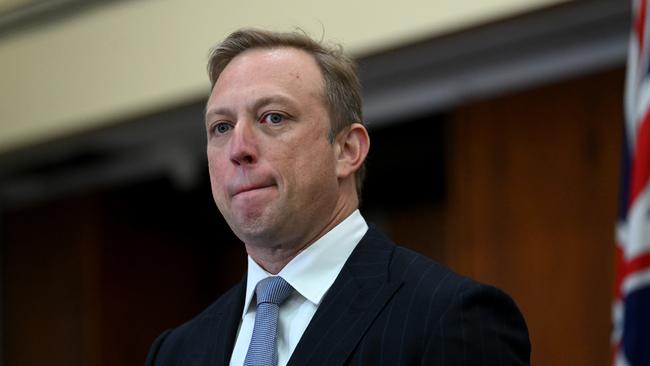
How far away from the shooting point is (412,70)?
17.5 feet

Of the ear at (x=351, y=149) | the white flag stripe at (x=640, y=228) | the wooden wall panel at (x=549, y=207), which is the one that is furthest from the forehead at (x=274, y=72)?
the wooden wall panel at (x=549, y=207)

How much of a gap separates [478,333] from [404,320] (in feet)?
0.44

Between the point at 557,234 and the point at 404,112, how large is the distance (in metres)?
1.19

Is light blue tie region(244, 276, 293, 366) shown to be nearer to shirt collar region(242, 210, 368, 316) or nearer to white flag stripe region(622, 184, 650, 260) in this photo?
shirt collar region(242, 210, 368, 316)

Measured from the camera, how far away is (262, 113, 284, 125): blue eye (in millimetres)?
2348

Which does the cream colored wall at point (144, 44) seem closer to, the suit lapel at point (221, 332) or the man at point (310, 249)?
the man at point (310, 249)

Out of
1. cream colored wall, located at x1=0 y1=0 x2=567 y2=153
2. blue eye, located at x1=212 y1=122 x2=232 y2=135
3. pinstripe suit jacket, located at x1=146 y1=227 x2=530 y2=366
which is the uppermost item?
blue eye, located at x1=212 y1=122 x2=232 y2=135

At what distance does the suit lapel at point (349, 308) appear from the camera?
86.6 inches

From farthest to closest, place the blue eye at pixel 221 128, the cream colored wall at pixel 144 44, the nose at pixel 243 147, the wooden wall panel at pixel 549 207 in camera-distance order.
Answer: the wooden wall panel at pixel 549 207, the cream colored wall at pixel 144 44, the blue eye at pixel 221 128, the nose at pixel 243 147

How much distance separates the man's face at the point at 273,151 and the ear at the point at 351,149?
0.09ft

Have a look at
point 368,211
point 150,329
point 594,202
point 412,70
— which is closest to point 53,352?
point 150,329

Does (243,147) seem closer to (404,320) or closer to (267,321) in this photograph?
(267,321)

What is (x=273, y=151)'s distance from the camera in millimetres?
2324

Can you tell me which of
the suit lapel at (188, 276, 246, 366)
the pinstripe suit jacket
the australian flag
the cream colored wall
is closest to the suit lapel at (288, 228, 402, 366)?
the pinstripe suit jacket
